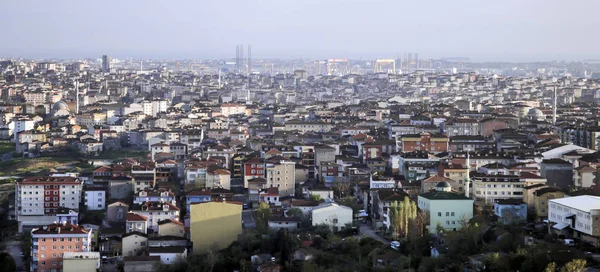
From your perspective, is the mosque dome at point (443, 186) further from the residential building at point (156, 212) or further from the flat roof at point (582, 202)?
the residential building at point (156, 212)

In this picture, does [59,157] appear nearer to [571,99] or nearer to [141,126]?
[141,126]

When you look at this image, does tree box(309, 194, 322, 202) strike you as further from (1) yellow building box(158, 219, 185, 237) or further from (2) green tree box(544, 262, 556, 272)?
(2) green tree box(544, 262, 556, 272)

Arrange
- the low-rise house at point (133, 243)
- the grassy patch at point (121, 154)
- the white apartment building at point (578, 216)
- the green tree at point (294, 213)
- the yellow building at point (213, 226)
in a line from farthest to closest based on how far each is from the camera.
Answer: the grassy patch at point (121, 154)
the green tree at point (294, 213)
the yellow building at point (213, 226)
the low-rise house at point (133, 243)
the white apartment building at point (578, 216)

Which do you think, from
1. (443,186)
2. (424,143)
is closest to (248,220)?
(443,186)

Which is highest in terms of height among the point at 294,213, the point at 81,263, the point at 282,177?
the point at 282,177

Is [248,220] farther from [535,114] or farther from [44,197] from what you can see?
[535,114]

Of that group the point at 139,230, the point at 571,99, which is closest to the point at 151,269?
the point at 139,230

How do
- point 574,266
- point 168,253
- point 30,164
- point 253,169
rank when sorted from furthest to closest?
point 30,164 → point 253,169 → point 168,253 → point 574,266

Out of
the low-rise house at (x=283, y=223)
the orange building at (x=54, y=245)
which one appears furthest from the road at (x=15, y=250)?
the low-rise house at (x=283, y=223)
